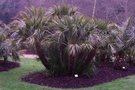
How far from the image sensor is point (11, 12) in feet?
72.5

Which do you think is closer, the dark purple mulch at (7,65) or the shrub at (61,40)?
the shrub at (61,40)

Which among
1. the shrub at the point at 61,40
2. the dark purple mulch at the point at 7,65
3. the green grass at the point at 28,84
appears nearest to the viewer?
the green grass at the point at 28,84

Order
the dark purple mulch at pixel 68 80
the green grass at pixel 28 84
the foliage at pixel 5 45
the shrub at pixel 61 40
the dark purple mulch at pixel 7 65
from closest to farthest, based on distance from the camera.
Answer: the green grass at pixel 28 84
the dark purple mulch at pixel 68 80
the shrub at pixel 61 40
the foliage at pixel 5 45
the dark purple mulch at pixel 7 65

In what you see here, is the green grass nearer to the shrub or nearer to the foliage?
the shrub

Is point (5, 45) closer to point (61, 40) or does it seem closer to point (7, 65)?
point (7, 65)

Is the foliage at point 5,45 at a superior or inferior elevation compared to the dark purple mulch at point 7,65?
superior

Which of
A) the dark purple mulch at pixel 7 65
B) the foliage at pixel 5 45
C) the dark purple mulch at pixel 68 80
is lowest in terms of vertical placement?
the dark purple mulch at pixel 68 80

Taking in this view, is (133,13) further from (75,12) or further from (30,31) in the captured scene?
(30,31)

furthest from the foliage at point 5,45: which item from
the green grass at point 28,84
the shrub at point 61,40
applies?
the shrub at point 61,40

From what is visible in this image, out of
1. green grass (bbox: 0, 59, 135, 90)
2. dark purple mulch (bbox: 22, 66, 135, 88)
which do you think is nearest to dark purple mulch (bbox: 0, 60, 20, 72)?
green grass (bbox: 0, 59, 135, 90)

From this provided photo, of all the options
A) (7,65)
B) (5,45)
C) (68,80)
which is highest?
(5,45)

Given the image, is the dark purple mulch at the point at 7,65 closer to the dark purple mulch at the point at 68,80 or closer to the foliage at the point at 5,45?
the foliage at the point at 5,45

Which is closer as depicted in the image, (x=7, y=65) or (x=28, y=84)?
(x=28, y=84)

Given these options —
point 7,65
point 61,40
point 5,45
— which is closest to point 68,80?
point 61,40
